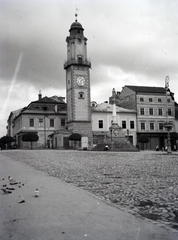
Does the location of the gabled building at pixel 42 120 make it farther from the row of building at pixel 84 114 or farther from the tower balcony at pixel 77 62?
the tower balcony at pixel 77 62

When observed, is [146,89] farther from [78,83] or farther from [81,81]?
[78,83]

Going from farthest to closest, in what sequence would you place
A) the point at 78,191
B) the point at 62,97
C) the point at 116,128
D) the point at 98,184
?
the point at 62,97 → the point at 116,128 → the point at 98,184 → the point at 78,191

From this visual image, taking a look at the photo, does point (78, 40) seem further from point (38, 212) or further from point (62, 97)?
point (38, 212)

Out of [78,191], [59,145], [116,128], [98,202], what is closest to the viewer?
[98,202]

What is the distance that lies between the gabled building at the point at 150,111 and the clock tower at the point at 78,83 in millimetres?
10166

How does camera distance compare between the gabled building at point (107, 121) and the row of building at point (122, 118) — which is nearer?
the gabled building at point (107, 121)

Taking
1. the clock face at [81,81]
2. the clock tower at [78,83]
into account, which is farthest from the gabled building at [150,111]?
the clock face at [81,81]

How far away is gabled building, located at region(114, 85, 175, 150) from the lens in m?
58.6

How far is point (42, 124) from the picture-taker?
192 ft

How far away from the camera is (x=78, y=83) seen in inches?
2141

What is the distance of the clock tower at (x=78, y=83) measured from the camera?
176 feet

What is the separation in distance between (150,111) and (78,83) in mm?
15374

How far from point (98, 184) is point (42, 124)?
49.9 metres

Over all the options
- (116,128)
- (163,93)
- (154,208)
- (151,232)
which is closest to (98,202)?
(154,208)
